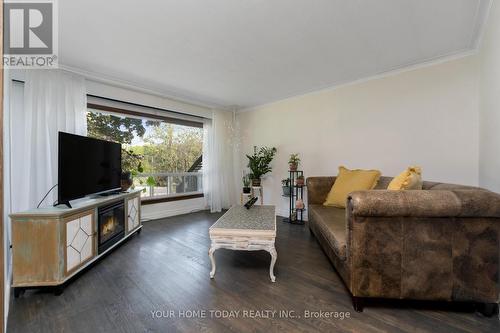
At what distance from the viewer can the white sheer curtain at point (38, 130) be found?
2.40 meters

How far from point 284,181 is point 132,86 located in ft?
9.77

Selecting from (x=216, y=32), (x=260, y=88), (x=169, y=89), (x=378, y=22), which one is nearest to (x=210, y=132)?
(x=169, y=89)

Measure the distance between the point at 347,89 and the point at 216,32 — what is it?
2254mm

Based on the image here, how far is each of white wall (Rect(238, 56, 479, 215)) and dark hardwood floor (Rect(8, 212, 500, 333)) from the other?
1683mm

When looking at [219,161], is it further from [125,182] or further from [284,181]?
[125,182]

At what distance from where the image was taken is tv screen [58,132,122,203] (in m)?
1.89

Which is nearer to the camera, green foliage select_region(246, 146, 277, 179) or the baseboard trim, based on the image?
the baseboard trim

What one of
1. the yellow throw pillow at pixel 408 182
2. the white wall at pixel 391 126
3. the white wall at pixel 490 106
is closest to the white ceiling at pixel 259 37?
the white wall at pixel 490 106

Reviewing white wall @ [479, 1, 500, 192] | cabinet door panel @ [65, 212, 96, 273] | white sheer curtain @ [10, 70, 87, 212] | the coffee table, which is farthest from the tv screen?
white wall @ [479, 1, 500, 192]

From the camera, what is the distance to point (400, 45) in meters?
2.25

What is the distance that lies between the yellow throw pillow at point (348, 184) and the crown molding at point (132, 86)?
9.63 ft

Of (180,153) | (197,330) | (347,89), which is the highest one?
(347,89)

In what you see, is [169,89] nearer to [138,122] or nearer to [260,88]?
[138,122]

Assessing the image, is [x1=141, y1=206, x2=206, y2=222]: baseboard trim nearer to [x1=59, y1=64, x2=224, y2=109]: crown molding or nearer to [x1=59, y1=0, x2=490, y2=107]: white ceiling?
[x1=59, y1=64, x2=224, y2=109]: crown molding
